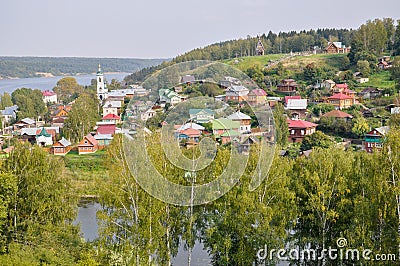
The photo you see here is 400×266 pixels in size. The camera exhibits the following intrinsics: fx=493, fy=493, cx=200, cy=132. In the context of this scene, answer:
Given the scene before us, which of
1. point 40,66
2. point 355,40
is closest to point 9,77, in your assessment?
point 40,66

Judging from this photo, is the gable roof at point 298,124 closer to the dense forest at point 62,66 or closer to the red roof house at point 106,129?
the red roof house at point 106,129

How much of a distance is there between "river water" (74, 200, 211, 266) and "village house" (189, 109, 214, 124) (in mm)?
1684

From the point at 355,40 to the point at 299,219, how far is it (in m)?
18.1

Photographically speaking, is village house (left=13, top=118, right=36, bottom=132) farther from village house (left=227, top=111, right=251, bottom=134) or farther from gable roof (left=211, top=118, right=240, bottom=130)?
village house (left=227, top=111, right=251, bottom=134)

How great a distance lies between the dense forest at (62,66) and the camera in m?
77.3

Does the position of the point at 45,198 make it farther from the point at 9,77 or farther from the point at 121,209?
the point at 9,77

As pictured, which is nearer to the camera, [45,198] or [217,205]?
[217,205]

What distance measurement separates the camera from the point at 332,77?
20250 millimetres

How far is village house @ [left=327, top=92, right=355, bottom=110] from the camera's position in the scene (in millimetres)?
16672

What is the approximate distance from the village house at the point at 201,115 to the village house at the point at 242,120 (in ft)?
0.74

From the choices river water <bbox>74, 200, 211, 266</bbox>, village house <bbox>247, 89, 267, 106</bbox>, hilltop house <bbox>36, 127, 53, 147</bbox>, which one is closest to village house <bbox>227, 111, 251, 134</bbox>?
village house <bbox>247, 89, 267, 106</bbox>

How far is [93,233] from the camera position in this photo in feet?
24.8

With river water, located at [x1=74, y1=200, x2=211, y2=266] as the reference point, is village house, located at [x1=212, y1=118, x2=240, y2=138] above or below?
above

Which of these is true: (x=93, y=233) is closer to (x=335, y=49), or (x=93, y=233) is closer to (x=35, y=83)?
(x=335, y=49)
